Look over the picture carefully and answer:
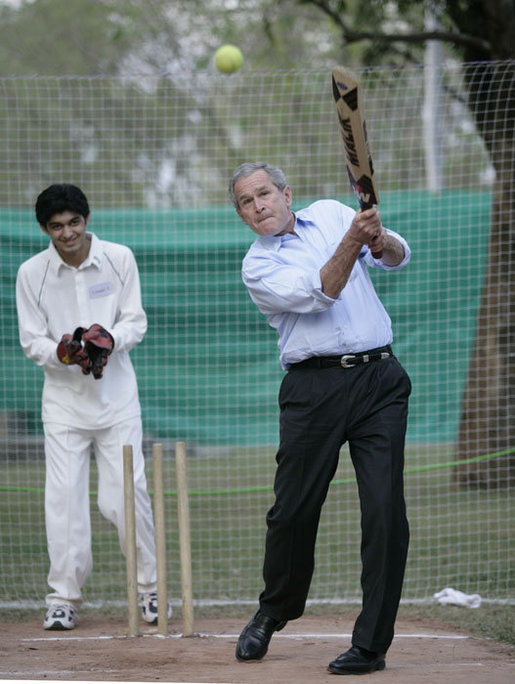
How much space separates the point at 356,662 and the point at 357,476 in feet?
2.06

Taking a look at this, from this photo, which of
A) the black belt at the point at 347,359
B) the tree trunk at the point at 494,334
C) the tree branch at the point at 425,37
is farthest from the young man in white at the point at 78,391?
the tree branch at the point at 425,37

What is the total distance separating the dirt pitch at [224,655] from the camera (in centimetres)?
349

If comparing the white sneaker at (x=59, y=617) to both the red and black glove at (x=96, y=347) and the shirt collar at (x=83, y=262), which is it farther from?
the shirt collar at (x=83, y=262)

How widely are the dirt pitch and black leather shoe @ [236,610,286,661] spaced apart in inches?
1.5

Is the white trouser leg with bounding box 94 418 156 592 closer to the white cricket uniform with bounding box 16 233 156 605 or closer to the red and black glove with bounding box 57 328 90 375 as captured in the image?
the white cricket uniform with bounding box 16 233 156 605

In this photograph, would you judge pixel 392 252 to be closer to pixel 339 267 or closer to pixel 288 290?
pixel 339 267

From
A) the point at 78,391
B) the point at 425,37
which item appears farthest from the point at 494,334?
the point at 78,391

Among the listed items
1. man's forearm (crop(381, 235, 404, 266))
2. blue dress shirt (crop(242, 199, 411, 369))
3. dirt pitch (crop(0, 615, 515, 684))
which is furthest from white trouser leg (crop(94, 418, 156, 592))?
man's forearm (crop(381, 235, 404, 266))

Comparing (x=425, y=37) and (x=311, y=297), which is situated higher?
(x=425, y=37)

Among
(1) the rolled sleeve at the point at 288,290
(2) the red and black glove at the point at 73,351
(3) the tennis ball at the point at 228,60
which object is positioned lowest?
(2) the red and black glove at the point at 73,351

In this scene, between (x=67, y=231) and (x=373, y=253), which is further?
(x=67, y=231)

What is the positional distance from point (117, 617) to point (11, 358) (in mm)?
2223

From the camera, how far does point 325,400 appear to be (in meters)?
3.57

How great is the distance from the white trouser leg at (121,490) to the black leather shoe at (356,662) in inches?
54.5
